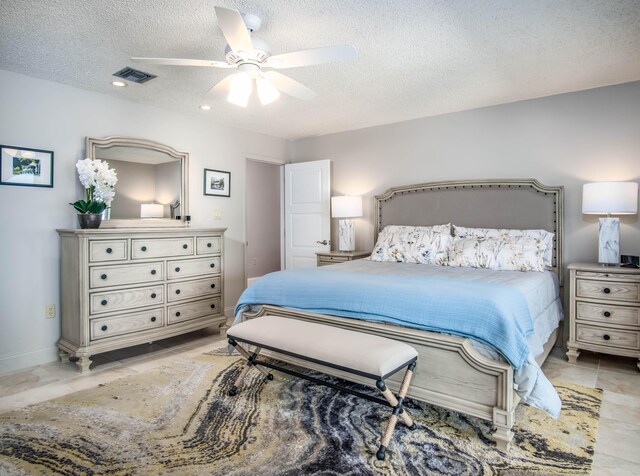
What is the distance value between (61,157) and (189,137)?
53.5 inches

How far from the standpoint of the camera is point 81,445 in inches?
79.7

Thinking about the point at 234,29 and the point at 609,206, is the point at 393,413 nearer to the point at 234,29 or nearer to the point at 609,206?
the point at 234,29

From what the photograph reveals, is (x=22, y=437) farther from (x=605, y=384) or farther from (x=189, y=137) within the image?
(x=605, y=384)

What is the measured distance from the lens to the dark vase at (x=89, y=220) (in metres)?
3.28

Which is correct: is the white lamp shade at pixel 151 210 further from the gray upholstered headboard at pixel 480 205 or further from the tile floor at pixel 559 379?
the gray upholstered headboard at pixel 480 205

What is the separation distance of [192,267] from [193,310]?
0.44m

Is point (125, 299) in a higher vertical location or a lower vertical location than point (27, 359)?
higher

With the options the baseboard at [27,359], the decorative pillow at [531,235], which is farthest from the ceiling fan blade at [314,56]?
the baseboard at [27,359]

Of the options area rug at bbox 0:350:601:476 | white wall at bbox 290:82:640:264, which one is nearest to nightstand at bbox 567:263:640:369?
white wall at bbox 290:82:640:264

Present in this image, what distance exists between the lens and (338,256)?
4.72m

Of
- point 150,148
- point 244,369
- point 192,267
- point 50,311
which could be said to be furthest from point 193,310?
point 150,148

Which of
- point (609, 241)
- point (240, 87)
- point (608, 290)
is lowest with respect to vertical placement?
point (608, 290)

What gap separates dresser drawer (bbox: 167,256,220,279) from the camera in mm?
3732

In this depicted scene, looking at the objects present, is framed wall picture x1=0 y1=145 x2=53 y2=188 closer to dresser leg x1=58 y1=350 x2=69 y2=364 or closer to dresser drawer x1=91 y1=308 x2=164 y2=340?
dresser drawer x1=91 y1=308 x2=164 y2=340
